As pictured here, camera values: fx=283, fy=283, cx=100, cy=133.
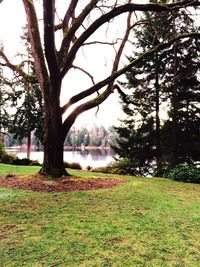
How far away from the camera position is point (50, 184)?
25.7 feet

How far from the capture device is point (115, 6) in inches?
349

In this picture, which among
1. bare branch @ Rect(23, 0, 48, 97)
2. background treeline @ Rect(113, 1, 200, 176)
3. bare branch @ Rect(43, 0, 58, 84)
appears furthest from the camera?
background treeline @ Rect(113, 1, 200, 176)

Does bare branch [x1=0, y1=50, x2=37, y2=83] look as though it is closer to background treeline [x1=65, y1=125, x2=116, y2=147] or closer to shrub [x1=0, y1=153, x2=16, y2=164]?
shrub [x1=0, y1=153, x2=16, y2=164]

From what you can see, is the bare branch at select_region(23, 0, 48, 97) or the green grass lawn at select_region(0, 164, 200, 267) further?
the bare branch at select_region(23, 0, 48, 97)

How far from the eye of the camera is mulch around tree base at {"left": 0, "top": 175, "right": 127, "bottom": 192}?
7.36 m

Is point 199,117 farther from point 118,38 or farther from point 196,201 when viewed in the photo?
point 196,201

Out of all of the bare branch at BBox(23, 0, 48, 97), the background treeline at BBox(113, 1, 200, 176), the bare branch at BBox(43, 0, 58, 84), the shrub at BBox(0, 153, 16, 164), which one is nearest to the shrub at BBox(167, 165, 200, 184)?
the background treeline at BBox(113, 1, 200, 176)

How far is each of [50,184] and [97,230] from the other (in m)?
3.95

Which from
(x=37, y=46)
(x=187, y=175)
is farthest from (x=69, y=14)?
(x=187, y=175)

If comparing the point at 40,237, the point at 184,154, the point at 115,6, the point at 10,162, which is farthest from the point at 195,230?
the point at 10,162

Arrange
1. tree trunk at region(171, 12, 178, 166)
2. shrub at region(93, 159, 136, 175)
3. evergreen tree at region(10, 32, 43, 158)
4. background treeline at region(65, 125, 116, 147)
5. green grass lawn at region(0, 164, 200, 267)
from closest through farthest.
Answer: green grass lawn at region(0, 164, 200, 267), shrub at region(93, 159, 136, 175), tree trunk at region(171, 12, 178, 166), evergreen tree at region(10, 32, 43, 158), background treeline at region(65, 125, 116, 147)

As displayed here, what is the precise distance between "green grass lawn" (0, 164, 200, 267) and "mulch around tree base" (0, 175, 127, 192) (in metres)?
0.85

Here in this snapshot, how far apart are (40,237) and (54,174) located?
17.0 ft

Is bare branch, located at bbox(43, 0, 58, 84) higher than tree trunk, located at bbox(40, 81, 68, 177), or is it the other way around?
bare branch, located at bbox(43, 0, 58, 84)
